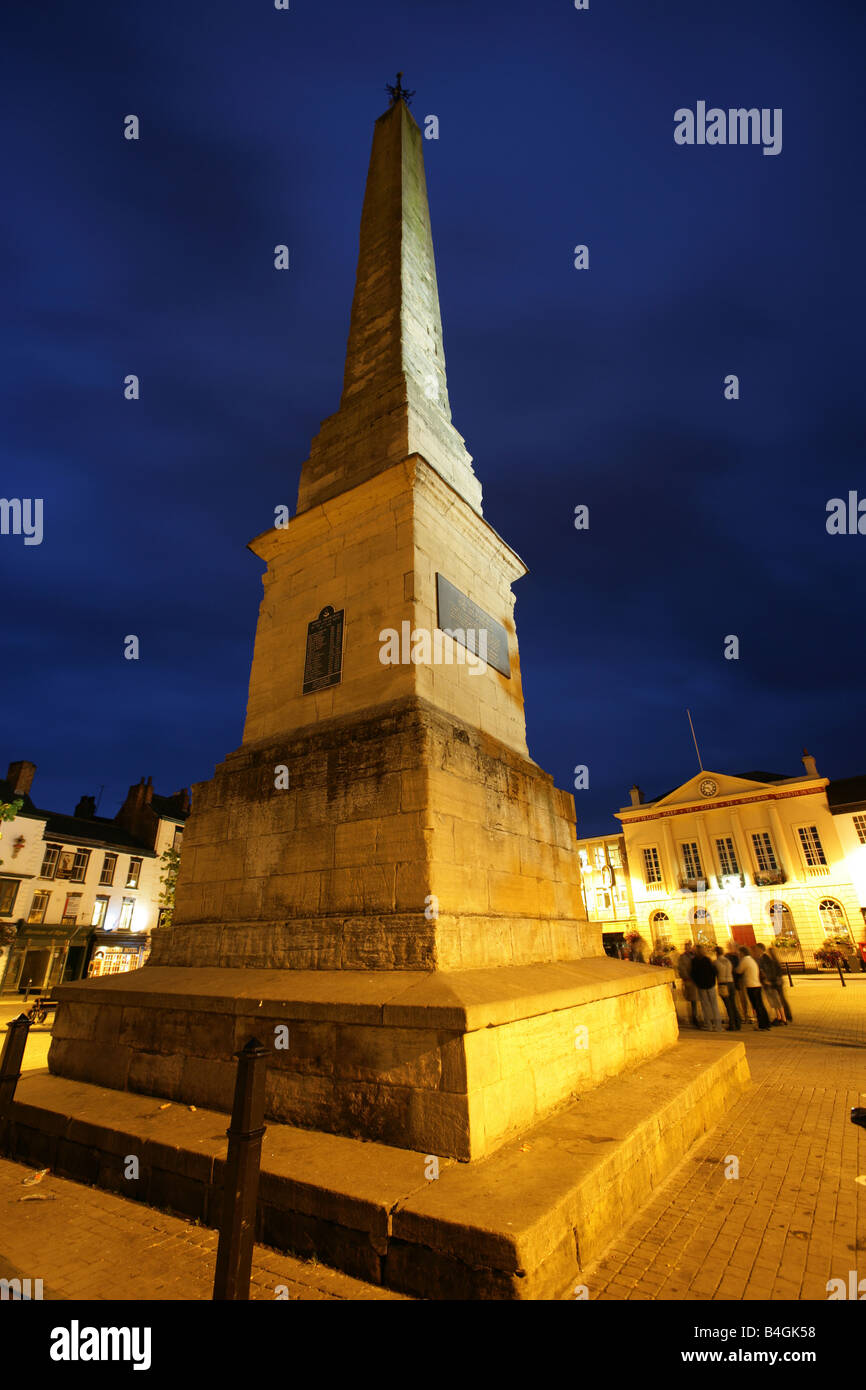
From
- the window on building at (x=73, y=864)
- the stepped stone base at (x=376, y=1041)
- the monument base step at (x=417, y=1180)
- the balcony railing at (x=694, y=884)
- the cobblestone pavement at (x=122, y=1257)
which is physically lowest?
the cobblestone pavement at (x=122, y=1257)

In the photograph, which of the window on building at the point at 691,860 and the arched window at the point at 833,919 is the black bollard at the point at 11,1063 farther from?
the window on building at the point at 691,860

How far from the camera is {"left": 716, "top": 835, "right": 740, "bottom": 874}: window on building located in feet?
118

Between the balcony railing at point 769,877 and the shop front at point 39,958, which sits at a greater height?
the balcony railing at point 769,877

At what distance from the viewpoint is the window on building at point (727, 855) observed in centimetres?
3603

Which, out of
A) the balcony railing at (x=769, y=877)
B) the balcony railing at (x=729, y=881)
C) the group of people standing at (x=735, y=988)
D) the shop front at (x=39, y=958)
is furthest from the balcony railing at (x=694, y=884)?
the shop front at (x=39, y=958)

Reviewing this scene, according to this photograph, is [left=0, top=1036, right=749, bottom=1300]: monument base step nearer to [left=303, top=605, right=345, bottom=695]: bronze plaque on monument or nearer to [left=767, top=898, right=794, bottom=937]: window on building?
[left=303, top=605, right=345, bottom=695]: bronze plaque on monument

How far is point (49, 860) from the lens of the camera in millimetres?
29500

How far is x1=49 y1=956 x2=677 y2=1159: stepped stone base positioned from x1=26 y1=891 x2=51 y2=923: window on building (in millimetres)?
28460

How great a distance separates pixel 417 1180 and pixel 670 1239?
140 centimetres

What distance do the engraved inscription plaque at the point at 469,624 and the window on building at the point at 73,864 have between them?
3173 centimetres

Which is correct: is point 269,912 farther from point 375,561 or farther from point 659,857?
point 659,857
